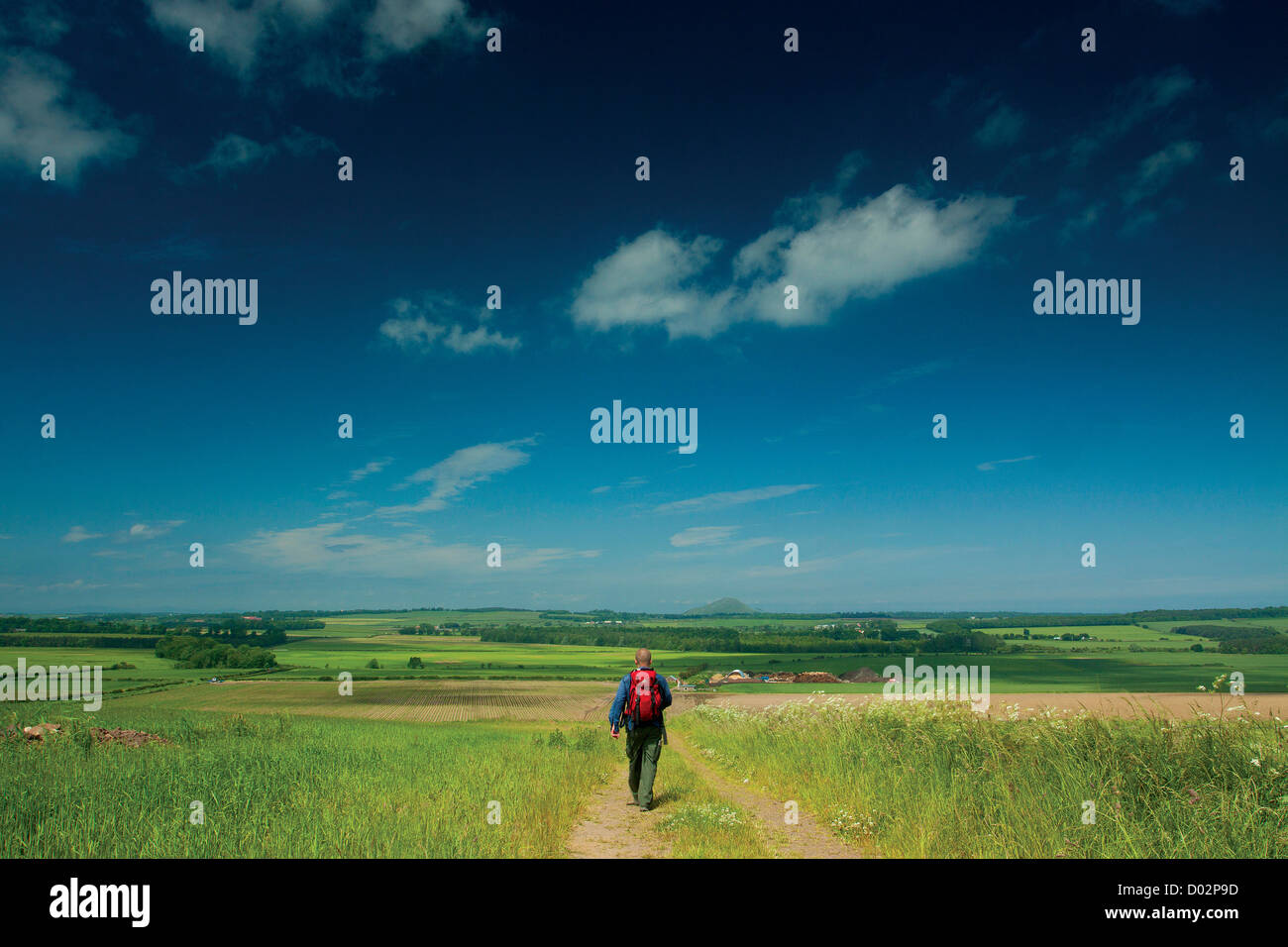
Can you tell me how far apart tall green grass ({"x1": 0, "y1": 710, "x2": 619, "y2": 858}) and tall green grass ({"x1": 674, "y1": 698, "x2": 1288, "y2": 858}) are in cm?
416

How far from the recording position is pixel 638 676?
31.0ft

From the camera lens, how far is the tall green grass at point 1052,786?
652cm

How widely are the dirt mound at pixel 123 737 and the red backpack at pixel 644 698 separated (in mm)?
12397

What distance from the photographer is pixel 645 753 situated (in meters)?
9.75

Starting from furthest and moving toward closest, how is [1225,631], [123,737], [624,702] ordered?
[1225,631]
[123,737]
[624,702]

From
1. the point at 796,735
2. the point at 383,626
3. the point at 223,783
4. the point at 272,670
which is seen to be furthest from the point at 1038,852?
the point at 383,626

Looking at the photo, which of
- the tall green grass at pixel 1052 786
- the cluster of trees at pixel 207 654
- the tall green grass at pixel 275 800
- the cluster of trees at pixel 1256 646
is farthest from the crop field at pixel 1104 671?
the cluster of trees at pixel 207 654

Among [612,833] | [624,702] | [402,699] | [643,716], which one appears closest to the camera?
[612,833]

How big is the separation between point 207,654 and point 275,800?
78.5 metres

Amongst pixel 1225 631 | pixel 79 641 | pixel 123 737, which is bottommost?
pixel 1225 631

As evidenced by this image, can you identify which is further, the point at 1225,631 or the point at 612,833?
the point at 1225,631

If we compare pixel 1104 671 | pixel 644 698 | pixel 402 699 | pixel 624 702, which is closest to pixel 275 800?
pixel 624 702

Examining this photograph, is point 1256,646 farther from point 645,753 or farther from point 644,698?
point 644,698
